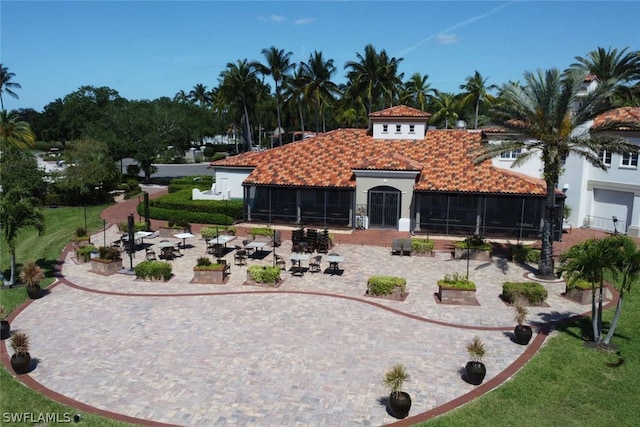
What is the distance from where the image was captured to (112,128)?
59438 mm

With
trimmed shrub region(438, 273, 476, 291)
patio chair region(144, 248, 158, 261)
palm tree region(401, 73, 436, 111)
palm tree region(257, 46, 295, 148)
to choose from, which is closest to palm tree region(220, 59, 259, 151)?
palm tree region(257, 46, 295, 148)

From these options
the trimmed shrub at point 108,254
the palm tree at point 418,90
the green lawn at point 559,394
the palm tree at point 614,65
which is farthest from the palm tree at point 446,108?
the green lawn at point 559,394

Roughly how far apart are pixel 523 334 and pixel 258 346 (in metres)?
9.59

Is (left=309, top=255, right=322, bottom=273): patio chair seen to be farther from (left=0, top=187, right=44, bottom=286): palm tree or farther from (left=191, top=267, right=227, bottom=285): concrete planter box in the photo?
(left=0, top=187, right=44, bottom=286): palm tree

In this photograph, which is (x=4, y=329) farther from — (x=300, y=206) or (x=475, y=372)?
(x=300, y=206)

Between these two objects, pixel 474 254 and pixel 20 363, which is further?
pixel 474 254

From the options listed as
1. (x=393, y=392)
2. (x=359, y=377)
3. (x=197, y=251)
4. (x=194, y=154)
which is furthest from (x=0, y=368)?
(x=194, y=154)

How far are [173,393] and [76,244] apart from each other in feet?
71.3

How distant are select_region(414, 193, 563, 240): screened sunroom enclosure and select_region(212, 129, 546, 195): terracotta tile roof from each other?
1042 millimetres

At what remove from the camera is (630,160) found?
119 ft

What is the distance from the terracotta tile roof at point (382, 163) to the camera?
36.8m

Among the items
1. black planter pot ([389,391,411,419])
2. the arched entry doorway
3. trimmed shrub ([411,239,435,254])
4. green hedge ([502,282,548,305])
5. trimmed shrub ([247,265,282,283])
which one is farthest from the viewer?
the arched entry doorway
